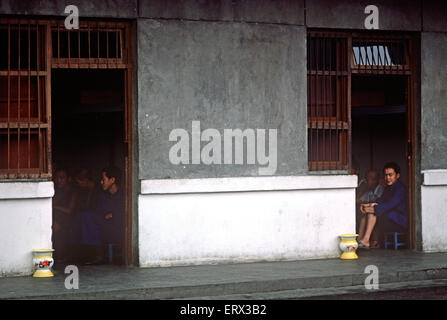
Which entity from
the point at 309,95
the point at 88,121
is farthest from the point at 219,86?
the point at 88,121

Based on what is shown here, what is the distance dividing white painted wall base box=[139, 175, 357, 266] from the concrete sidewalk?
0.83ft

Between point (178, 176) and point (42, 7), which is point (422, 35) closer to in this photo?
point (178, 176)

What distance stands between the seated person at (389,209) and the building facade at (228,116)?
0.37 metres

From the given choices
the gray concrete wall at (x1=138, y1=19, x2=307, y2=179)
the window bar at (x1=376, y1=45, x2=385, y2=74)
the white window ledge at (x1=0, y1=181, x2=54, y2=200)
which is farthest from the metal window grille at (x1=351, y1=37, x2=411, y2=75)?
the white window ledge at (x1=0, y1=181, x2=54, y2=200)

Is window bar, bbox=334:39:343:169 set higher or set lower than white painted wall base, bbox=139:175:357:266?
higher

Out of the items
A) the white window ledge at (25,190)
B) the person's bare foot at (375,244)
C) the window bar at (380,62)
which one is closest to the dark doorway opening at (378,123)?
the person's bare foot at (375,244)

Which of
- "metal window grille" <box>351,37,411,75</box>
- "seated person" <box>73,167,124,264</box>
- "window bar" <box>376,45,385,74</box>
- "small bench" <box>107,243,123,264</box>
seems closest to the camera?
"small bench" <box>107,243,123,264</box>

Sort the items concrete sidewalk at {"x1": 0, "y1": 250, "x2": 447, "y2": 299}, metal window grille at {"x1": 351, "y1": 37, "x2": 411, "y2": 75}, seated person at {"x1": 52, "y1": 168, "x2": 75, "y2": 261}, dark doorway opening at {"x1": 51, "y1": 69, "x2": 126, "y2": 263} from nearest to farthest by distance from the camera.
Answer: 1. concrete sidewalk at {"x1": 0, "y1": 250, "x2": 447, "y2": 299}
2. metal window grille at {"x1": 351, "y1": 37, "x2": 411, "y2": 75}
3. seated person at {"x1": 52, "y1": 168, "x2": 75, "y2": 261}
4. dark doorway opening at {"x1": 51, "y1": 69, "x2": 126, "y2": 263}

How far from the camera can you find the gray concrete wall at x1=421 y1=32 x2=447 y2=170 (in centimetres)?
1299

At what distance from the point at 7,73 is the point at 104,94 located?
5.95 meters

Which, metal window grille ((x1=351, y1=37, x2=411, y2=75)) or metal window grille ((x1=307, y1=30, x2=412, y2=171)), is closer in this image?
metal window grille ((x1=307, y1=30, x2=412, y2=171))

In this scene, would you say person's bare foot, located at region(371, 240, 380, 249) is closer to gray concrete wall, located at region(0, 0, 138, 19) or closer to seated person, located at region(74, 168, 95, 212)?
seated person, located at region(74, 168, 95, 212)

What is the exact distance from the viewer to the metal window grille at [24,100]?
11125 millimetres

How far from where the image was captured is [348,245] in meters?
12.2
